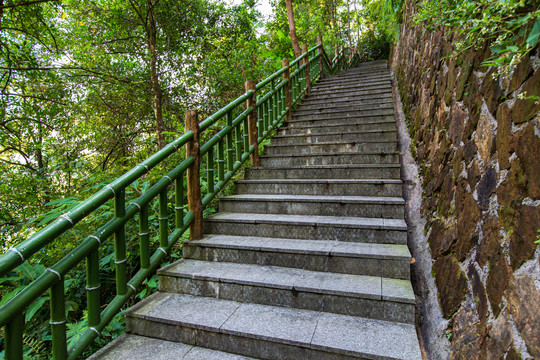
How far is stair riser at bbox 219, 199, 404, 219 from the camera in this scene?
8.66 feet

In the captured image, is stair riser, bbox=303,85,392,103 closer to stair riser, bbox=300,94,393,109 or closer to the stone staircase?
stair riser, bbox=300,94,393,109

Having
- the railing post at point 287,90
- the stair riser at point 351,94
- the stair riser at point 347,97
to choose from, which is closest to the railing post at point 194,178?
the railing post at point 287,90

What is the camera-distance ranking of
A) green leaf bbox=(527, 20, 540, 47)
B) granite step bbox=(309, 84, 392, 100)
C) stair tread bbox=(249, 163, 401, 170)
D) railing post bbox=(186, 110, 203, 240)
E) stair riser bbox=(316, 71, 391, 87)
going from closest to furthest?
green leaf bbox=(527, 20, 540, 47), railing post bbox=(186, 110, 203, 240), stair tread bbox=(249, 163, 401, 170), granite step bbox=(309, 84, 392, 100), stair riser bbox=(316, 71, 391, 87)

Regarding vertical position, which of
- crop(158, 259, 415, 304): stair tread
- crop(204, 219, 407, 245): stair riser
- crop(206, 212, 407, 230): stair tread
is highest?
crop(206, 212, 407, 230): stair tread

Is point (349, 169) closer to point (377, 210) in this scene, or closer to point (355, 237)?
point (377, 210)

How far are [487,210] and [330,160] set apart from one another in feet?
7.55

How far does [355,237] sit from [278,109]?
2.91m

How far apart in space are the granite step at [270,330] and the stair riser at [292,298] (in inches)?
1.5

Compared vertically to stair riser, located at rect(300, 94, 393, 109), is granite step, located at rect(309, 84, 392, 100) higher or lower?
higher

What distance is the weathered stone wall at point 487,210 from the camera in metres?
1.08

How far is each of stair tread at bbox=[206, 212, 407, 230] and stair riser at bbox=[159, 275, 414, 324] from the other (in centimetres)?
70

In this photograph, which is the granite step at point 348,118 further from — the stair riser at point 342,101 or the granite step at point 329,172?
the granite step at point 329,172

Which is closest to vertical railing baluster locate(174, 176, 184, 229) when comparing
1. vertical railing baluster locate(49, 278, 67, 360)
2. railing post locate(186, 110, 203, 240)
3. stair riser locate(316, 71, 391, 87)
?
railing post locate(186, 110, 203, 240)

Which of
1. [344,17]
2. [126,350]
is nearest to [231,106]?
[126,350]
